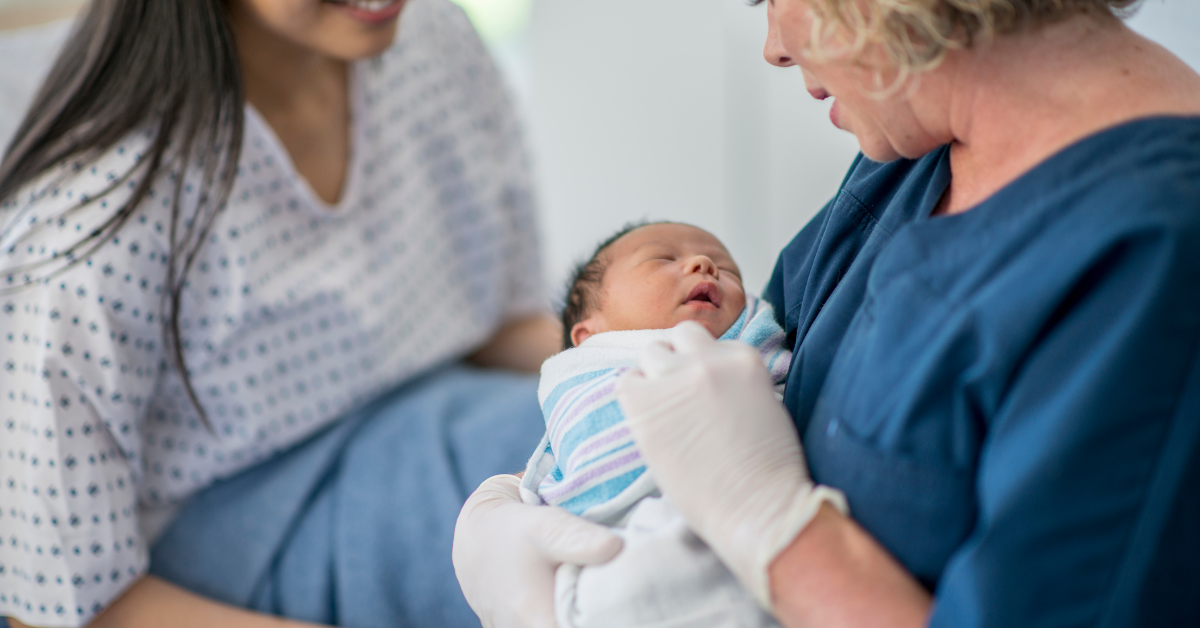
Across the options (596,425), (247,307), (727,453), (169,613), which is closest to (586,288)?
(596,425)

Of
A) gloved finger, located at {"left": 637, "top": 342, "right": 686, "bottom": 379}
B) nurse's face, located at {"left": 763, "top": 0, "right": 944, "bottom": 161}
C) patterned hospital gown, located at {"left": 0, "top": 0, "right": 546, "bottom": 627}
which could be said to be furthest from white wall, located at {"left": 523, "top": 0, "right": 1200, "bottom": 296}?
gloved finger, located at {"left": 637, "top": 342, "right": 686, "bottom": 379}

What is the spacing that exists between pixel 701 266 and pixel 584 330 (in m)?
0.14

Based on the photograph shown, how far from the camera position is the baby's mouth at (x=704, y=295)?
0.80m

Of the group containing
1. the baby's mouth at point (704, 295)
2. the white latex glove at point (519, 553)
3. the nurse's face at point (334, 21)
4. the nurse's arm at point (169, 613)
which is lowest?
the nurse's arm at point (169, 613)

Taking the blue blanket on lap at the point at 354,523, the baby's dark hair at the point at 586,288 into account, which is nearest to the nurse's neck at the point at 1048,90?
the baby's dark hair at the point at 586,288

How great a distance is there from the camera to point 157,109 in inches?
40.6

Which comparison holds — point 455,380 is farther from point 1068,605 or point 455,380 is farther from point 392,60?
point 1068,605

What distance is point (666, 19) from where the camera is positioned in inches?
94.3

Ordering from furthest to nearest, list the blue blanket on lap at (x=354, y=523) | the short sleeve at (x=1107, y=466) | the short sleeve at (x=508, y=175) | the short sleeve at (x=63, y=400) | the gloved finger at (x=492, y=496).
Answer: the short sleeve at (x=508, y=175)
the blue blanket on lap at (x=354, y=523)
the short sleeve at (x=63, y=400)
the gloved finger at (x=492, y=496)
the short sleeve at (x=1107, y=466)

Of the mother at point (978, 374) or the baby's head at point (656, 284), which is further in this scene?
the baby's head at point (656, 284)

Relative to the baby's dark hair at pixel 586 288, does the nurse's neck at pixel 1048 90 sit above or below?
above

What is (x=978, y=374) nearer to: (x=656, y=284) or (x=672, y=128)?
(x=656, y=284)

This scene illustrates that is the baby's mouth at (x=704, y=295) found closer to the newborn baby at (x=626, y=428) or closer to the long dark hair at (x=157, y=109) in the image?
the newborn baby at (x=626, y=428)

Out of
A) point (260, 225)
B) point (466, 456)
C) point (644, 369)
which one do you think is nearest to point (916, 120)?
point (644, 369)
